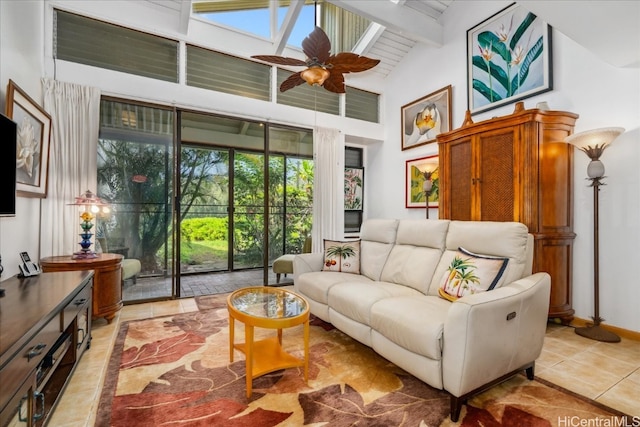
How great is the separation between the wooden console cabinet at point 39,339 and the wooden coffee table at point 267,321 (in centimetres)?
91

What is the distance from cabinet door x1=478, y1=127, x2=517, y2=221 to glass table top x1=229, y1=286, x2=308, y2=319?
2.18 metres

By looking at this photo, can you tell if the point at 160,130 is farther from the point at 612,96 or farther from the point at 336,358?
the point at 612,96

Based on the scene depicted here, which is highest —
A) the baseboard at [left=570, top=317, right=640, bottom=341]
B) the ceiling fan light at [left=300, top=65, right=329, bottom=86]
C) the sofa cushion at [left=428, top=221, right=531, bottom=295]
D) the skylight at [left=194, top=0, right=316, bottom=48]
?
the skylight at [left=194, top=0, right=316, bottom=48]

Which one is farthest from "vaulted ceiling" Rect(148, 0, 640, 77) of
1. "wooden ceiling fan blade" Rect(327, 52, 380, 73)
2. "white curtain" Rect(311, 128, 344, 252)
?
"white curtain" Rect(311, 128, 344, 252)

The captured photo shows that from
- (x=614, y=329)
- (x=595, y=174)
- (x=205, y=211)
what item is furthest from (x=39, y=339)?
(x=205, y=211)

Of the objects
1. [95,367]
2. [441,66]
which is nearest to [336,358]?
[95,367]

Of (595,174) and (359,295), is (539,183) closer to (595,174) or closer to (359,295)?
(595,174)

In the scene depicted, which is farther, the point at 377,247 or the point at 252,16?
the point at 252,16

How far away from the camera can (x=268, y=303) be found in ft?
7.22

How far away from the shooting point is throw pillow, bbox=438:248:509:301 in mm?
2002

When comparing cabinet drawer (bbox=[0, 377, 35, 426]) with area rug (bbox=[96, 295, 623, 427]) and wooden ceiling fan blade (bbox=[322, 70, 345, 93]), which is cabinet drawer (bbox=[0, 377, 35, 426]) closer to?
area rug (bbox=[96, 295, 623, 427])

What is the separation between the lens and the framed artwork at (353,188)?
5.62 m

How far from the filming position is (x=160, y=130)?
380 cm

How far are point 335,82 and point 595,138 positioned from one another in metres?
2.31
